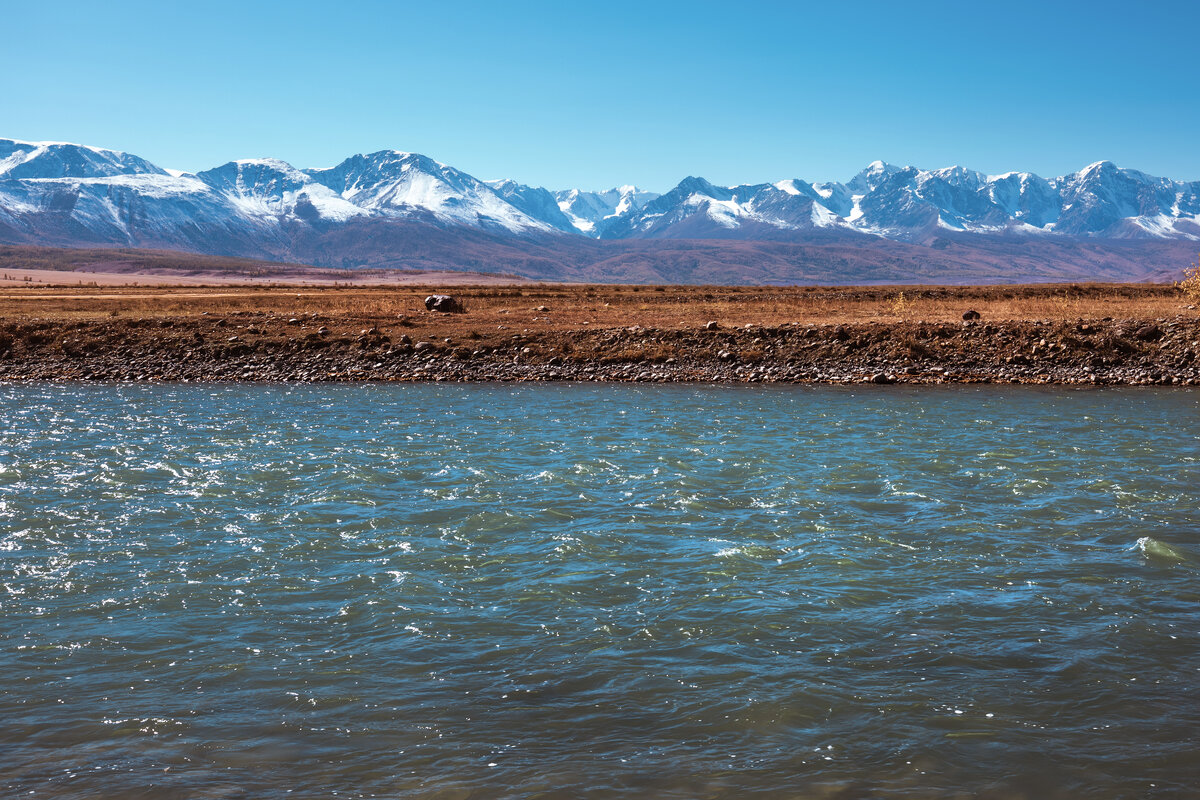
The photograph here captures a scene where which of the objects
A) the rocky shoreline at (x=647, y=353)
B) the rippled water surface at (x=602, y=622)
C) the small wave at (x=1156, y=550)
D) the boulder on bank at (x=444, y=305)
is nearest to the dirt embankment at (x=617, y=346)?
the rocky shoreline at (x=647, y=353)

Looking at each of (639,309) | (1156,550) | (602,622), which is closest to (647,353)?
Answer: (639,309)

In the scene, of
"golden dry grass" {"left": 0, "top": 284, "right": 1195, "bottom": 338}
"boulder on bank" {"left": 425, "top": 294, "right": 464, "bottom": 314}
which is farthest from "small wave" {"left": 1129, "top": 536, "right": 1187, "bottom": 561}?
"boulder on bank" {"left": 425, "top": 294, "right": 464, "bottom": 314}

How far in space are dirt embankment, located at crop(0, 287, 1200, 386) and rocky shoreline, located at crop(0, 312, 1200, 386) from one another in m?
0.09

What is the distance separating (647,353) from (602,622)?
29.8 metres

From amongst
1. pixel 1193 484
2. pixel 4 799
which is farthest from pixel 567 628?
pixel 1193 484

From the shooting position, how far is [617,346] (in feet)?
135

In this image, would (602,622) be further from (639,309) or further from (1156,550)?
(639,309)

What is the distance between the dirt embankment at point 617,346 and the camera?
120ft

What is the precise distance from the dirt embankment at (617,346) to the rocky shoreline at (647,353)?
0.09 metres

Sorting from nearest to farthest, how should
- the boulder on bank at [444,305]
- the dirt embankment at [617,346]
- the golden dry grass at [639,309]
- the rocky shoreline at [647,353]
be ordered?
1. the rocky shoreline at [647,353]
2. the dirt embankment at [617,346]
3. the golden dry grass at [639,309]
4. the boulder on bank at [444,305]

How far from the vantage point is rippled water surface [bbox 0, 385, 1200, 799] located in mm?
7762

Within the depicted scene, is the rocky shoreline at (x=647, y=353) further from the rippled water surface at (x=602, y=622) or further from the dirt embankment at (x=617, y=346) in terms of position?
the rippled water surface at (x=602, y=622)

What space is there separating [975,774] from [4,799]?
25.9ft

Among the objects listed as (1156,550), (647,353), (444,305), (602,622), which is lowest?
(602,622)
